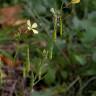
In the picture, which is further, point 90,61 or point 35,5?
point 35,5

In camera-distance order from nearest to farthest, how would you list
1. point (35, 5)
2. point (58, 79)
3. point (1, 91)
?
point (1, 91), point (58, 79), point (35, 5)

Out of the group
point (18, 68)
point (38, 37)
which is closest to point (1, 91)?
point (18, 68)

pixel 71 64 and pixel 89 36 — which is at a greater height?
pixel 89 36

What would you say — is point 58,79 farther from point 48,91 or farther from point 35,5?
point 35,5

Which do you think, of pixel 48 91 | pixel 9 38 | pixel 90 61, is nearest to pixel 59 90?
pixel 48 91

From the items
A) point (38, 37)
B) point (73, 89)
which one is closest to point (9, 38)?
point (38, 37)

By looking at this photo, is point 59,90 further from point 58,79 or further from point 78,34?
point 78,34

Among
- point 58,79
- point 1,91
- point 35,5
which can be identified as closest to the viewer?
point 1,91

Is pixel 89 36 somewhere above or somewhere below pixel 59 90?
above

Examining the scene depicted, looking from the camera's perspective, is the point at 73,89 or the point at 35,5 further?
the point at 35,5
